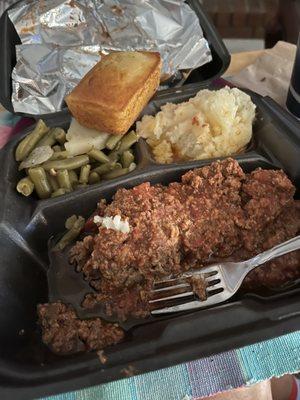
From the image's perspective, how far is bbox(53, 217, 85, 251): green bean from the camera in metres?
1.61

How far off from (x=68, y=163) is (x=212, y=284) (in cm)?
70

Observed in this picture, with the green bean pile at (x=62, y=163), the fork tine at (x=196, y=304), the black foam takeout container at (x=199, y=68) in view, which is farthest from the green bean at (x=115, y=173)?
the black foam takeout container at (x=199, y=68)

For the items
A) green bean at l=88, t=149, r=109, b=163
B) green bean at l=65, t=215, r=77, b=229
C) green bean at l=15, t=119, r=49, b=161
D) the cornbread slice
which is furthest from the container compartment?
the cornbread slice

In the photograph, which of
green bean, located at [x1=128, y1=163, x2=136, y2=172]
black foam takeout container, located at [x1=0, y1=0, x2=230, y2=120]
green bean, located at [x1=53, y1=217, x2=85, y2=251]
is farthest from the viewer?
black foam takeout container, located at [x1=0, y1=0, x2=230, y2=120]

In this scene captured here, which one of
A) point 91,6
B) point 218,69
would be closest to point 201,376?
point 218,69

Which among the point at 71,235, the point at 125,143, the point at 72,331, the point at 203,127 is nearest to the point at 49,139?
the point at 125,143

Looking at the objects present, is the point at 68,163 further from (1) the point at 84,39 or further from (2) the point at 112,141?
(1) the point at 84,39

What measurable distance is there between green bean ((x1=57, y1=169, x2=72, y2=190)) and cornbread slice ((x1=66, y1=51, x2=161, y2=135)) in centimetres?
23

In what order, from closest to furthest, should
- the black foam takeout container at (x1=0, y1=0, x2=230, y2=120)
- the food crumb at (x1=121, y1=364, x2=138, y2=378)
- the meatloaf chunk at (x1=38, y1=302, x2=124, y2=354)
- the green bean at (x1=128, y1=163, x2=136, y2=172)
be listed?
the food crumb at (x1=121, y1=364, x2=138, y2=378) → the meatloaf chunk at (x1=38, y1=302, x2=124, y2=354) → the green bean at (x1=128, y1=163, x2=136, y2=172) → the black foam takeout container at (x1=0, y1=0, x2=230, y2=120)

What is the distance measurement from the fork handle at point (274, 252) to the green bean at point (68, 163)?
718 mm

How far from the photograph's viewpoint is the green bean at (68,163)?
1701 millimetres

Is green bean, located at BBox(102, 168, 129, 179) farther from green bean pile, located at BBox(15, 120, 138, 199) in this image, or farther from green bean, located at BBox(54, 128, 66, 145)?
green bean, located at BBox(54, 128, 66, 145)

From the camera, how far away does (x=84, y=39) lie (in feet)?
7.72

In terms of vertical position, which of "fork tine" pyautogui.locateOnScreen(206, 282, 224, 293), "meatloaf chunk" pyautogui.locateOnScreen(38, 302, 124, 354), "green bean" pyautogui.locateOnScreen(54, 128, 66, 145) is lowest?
"meatloaf chunk" pyautogui.locateOnScreen(38, 302, 124, 354)
